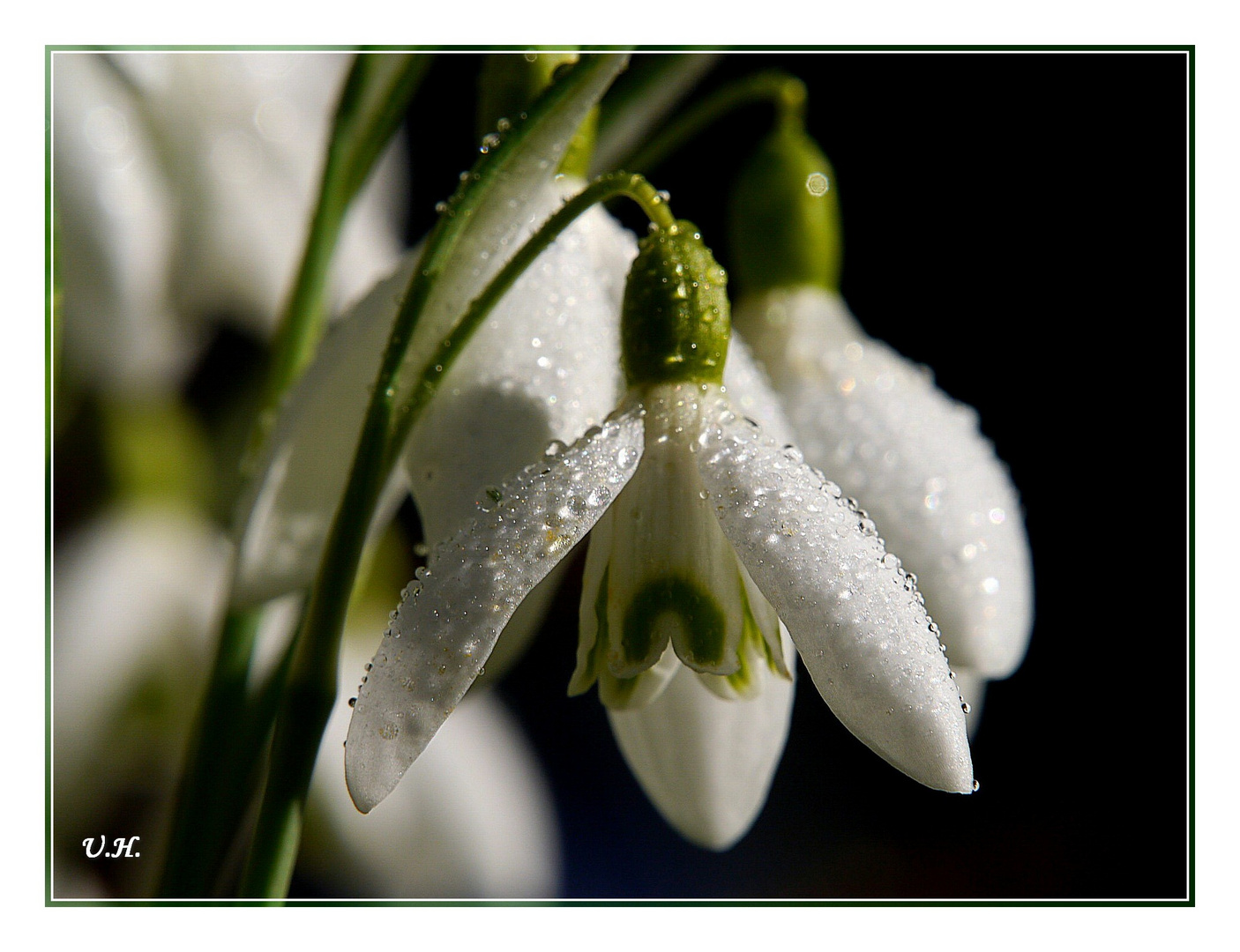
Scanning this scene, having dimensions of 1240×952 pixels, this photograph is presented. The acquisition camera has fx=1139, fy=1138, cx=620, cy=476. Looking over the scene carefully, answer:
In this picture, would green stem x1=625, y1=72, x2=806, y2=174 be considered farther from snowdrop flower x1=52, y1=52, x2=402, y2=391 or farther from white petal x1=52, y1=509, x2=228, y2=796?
white petal x1=52, y1=509, x2=228, y2=796

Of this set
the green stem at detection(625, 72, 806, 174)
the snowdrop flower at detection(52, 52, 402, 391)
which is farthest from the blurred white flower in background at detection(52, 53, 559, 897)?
the green stem at detection(625, 72, 806, 174)

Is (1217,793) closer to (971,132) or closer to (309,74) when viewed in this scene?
(971,132)

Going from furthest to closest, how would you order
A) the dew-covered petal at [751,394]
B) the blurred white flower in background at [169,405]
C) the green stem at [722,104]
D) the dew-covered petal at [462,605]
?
the blurred white flower in background at [169,405], the green stem at [722,104], the dew-covered petal at [751,394], the dew-covered petal at [462,605]

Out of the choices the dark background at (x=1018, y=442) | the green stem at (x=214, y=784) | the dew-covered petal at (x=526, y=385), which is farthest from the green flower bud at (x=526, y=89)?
the green stem at (x=214, y=784)

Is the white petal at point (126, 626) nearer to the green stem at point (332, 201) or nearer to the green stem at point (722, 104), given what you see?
the green stem at point (332, 201)

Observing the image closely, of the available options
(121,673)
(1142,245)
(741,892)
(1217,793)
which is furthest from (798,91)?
(741,892)

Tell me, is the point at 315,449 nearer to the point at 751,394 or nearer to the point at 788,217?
the point at 751,394
